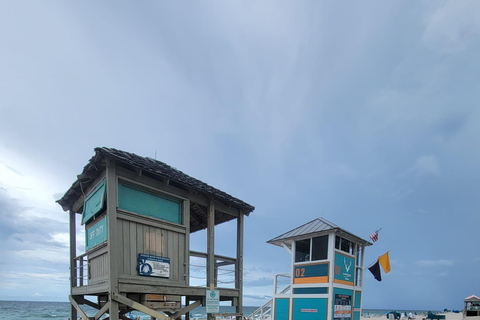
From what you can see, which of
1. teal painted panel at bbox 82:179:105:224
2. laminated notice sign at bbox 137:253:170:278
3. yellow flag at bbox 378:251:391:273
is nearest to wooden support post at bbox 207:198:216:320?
laminated notice sign at bbox 137:253:170:278

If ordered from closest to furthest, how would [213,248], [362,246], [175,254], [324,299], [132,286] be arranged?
1. [132,286]
2. [175,254]
3. [213,248]
4. [324,299]
5. [362,246]

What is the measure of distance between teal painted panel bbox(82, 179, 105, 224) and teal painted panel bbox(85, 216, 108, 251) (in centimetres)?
30

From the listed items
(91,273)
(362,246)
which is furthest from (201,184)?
(362,246)

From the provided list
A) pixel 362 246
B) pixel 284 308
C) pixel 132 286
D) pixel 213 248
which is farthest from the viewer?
pixel 362 246

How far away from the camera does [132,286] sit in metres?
8.20

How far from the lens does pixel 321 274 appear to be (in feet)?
54.1

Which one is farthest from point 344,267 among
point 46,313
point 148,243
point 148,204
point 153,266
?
point 46,313

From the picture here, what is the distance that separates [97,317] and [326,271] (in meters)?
10.7

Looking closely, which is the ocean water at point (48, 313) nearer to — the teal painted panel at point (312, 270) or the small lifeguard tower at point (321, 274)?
the small lifeguard tower at point (321, 274)

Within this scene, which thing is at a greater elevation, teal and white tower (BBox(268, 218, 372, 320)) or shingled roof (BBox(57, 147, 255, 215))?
shingled roof (BBox(57, 147, 255, 215))

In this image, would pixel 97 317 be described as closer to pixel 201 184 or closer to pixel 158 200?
pixel 158 200

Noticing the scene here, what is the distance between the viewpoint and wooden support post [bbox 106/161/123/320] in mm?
7805

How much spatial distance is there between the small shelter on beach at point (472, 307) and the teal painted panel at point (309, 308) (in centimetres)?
1682

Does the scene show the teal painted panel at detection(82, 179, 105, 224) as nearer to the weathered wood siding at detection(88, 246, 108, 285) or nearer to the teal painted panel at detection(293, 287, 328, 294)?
the weathered wood siding at detection(88, 246, 108, 285)
